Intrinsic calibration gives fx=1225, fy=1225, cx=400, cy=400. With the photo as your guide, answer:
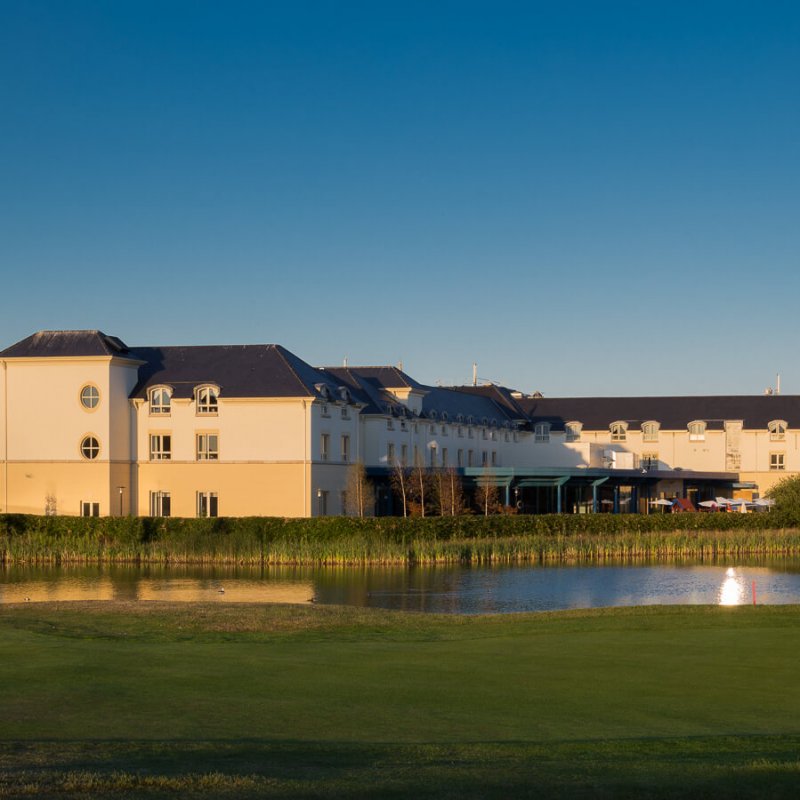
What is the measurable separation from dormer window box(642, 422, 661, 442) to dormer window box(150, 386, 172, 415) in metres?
39.7

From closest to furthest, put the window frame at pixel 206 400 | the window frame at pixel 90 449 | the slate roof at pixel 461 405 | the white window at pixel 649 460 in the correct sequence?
1. the window frame at pixel 90 449
2. the window frame at pixel 206 400
3. the slate roof at pixel 461 405
4. the white window at pixel 649 460

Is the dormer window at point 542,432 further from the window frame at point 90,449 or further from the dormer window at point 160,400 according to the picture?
the window frame at point 90,449

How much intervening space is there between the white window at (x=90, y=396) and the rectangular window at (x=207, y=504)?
21.7 ft

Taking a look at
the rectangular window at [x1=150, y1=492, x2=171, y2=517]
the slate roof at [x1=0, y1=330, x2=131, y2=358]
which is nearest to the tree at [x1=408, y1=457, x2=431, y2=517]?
the rectangular window at [x1=150, y1=492, x2=171, y2=517]

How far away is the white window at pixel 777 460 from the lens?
278 ft

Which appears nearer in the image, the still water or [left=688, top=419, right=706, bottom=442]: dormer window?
the still water

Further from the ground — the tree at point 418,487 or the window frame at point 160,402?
the window frame at point 160,402

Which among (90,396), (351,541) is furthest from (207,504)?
(351,541)

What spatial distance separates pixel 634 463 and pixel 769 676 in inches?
2705

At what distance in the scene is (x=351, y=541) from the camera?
47094mm

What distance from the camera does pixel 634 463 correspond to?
82.4m

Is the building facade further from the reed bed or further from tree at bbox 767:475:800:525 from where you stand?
tree at bbox 767:475:800:525

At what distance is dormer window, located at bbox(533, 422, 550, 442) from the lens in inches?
3469

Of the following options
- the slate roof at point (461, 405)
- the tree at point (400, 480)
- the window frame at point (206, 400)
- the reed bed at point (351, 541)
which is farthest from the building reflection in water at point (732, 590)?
the slate roof at point (461, 405)
